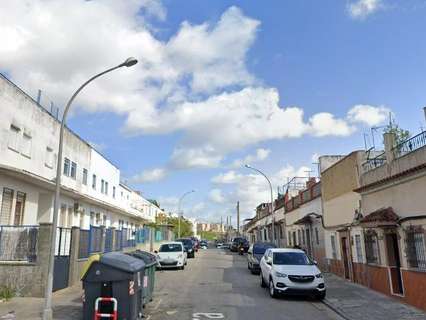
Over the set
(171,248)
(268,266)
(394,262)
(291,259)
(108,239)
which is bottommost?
(268,266)

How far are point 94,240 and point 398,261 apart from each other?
14.0m

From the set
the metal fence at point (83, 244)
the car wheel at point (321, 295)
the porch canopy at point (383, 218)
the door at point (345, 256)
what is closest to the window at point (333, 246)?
the door at point (345, 256)

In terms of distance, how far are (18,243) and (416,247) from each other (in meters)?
13.6

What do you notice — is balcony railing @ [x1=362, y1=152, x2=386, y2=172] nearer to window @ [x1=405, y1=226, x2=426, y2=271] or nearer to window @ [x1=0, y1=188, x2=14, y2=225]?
window @ [x1=405, y1=226, x2=426, y2=271]

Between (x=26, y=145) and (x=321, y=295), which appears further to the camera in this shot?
(x=26, y=145)

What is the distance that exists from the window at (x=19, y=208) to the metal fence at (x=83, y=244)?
263cm

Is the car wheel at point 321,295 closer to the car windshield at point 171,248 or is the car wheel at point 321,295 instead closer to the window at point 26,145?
the window at point 26,145

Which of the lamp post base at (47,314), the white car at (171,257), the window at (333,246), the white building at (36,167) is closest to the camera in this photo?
the lamp post base at (47,314)

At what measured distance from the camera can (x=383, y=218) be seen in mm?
13961

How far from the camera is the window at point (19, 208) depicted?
1744 cm

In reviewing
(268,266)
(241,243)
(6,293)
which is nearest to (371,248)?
(268,266)

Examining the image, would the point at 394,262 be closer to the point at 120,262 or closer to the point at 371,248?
the point at 371,248

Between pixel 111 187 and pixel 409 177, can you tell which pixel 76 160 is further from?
pixel 409 177

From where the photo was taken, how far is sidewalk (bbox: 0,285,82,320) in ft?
36.2
